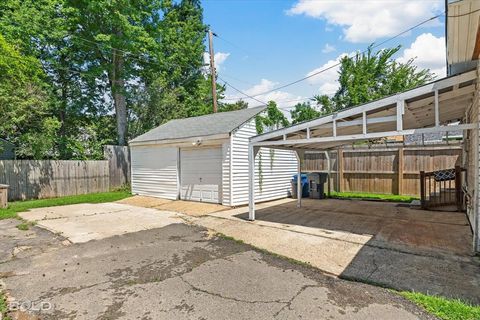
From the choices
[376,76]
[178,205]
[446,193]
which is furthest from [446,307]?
[376,76]

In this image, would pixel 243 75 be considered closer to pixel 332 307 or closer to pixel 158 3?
pixel 158 3

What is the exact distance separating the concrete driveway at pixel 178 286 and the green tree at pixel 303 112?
25.8 metres

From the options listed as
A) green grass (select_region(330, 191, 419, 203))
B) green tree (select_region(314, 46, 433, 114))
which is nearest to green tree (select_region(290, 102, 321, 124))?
green tree (select_region(314, 46, 433, 114))

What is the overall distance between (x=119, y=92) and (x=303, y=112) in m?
21.0

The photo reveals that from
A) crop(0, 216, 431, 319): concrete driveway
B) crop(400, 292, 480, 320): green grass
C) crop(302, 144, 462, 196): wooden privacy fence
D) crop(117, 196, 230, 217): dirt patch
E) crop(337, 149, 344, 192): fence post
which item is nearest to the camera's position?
crop(400, 292, 480, 320): green grass

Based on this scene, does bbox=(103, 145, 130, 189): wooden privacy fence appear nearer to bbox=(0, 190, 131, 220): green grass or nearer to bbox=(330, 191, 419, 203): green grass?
bbox=(0, 190, 131, 220): green grass

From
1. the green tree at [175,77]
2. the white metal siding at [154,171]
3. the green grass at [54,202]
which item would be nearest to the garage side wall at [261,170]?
the white metal siding at [154,171]

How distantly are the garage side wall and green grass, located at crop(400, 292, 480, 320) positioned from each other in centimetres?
677

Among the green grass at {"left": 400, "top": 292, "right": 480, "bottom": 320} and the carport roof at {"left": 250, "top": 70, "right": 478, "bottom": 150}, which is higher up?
the carport roof at {"left": 250, "top": 70, "right": 478, "bottom": 150}

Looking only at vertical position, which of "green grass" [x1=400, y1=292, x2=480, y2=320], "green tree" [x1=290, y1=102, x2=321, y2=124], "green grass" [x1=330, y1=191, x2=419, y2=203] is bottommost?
"green grass" [x1=400, y1=292, x2=480, y2=320]

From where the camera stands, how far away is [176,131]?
12.1m

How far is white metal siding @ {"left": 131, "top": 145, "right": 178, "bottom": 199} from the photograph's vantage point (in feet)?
37.5

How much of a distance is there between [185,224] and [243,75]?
56.1ft

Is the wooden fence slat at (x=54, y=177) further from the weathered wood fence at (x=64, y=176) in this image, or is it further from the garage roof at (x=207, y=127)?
the garage roof at (x=207, y=127)
